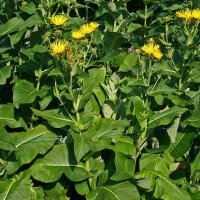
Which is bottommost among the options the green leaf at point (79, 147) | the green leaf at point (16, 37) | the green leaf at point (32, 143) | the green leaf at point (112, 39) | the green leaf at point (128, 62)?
the green leaf at point (32, 143)

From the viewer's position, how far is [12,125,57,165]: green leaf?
3.11 metres

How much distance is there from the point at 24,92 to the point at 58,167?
617 millimetres

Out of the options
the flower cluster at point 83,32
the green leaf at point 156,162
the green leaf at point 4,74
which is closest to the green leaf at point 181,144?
the green leaf at point 156,162

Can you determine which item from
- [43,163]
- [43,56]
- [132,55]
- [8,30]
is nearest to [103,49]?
[132,55]

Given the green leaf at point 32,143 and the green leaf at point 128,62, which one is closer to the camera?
the green leaf at point 32,143

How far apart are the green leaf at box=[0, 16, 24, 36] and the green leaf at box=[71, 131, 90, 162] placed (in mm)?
1034

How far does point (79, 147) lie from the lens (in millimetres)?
2945

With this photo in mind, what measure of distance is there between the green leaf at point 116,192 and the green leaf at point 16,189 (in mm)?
416

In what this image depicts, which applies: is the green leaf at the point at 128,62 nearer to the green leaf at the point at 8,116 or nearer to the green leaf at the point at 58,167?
the green leaf at the point at 58,167

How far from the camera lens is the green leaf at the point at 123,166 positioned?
3000 millimetres

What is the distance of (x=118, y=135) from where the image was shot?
322cm

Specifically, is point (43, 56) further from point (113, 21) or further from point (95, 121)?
point (113, 21)

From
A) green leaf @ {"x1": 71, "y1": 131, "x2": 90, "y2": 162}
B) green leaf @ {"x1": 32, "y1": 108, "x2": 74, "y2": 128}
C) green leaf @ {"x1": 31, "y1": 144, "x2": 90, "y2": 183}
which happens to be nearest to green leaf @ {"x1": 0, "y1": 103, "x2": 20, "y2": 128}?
green leaf @ {"x1": 32, "y1": 108, "x2": 74, "y2": 128}

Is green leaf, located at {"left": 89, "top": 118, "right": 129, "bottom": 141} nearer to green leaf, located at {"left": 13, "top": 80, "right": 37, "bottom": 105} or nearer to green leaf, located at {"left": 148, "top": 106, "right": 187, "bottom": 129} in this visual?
green leaf, located at {"left": 148, "top": 106, "right": 187, "bottom": 129}
